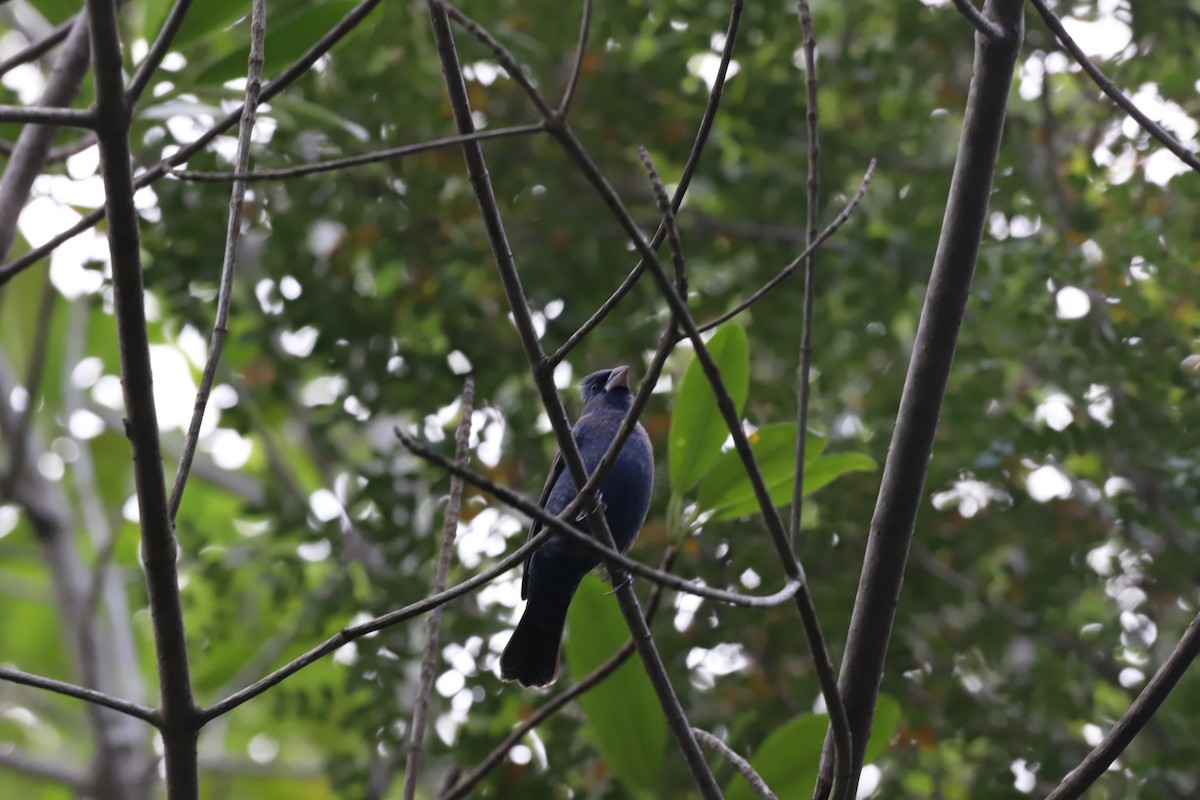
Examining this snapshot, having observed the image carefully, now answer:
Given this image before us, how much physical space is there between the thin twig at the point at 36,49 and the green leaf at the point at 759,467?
182 centimetres

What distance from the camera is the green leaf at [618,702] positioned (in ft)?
10.4

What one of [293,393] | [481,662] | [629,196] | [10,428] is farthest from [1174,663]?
[10,428]

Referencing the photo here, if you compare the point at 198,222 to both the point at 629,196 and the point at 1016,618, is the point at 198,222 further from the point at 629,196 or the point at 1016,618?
the point at 1016,618

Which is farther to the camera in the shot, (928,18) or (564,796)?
(928,18)

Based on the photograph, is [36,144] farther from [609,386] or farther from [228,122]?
[609,386]

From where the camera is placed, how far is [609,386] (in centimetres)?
414

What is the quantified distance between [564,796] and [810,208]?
258 cm

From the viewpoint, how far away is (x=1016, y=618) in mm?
4590

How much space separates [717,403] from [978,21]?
2.68 feet

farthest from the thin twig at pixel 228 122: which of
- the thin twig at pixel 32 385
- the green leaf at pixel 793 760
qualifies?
the thin twig at pixel 32 385

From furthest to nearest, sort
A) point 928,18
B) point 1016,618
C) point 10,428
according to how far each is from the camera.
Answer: point 10,428
point 928,18
point 1016,618

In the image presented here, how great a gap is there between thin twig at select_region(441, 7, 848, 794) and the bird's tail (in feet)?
4.79

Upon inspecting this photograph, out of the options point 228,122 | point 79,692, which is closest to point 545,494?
point 228,122

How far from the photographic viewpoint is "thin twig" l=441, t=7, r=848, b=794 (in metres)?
1.59
